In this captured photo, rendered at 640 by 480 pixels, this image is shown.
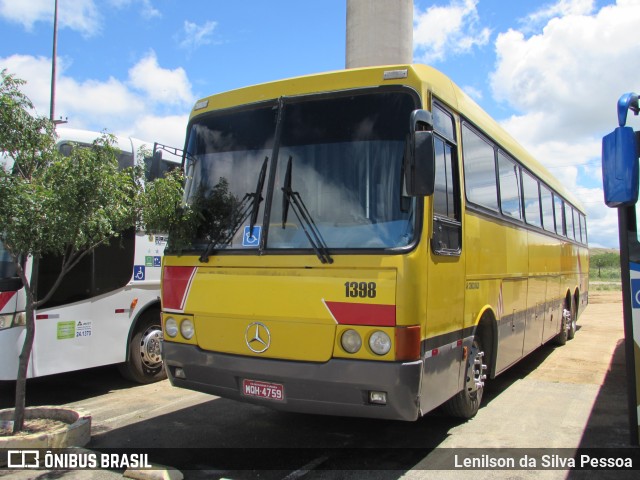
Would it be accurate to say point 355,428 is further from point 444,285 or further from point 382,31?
point 382,31

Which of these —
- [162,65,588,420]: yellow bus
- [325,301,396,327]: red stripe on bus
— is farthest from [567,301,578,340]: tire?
[325,301,396,327]: red stripe on bus

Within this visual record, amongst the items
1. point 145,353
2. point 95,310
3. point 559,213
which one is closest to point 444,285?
point 95,310

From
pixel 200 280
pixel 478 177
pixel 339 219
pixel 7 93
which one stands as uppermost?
pixel 7 93

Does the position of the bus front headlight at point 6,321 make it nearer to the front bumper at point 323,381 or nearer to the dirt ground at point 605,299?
the front bumper at point 323,381

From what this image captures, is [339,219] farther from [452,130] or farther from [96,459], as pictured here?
[96,459]

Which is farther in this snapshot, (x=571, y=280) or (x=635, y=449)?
(x=571, y=280)

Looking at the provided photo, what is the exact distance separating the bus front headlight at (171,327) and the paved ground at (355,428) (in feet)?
3.74

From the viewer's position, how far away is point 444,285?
454 centimetres

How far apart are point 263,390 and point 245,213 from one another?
149 centimetres

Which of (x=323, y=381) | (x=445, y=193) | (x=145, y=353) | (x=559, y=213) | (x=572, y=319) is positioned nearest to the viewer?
(x=323, y=381)

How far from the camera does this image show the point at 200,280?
4.77 meters

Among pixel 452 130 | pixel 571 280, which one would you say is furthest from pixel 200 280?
pixel 571 280

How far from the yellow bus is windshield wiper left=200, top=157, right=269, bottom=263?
11 mm

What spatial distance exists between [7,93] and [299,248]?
3.23 m
